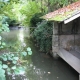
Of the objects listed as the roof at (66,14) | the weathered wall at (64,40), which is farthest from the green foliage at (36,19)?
the roof at (66,14)

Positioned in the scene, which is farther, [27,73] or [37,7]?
[37,7]

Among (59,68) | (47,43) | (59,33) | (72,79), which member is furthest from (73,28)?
(72,79)

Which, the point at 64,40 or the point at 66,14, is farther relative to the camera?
the point at 64,40

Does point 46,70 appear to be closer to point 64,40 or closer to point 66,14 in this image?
point 64,40

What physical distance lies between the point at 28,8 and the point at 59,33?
40.8 feet

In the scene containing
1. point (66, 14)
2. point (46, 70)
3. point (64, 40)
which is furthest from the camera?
point (64, 40)

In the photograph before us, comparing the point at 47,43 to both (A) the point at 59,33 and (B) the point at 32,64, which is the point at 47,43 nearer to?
(A) the point at 59,33

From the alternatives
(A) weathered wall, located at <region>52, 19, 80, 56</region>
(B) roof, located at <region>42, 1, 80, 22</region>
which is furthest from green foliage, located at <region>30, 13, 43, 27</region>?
(B) roof, located at <region>42, 1, 80, 22</region>

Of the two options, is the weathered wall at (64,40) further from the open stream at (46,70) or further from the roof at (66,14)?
the roof at (66,14)

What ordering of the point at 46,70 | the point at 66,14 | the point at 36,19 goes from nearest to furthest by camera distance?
the point at 66,14 < the point at 46,70 < the point at 36,19

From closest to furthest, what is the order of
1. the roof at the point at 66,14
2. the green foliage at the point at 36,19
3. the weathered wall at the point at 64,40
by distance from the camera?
the roof at the point at 66,14
the weathered wall at the point at 64,40
the green foliage at the point at 36,19

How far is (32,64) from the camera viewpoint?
1153cm

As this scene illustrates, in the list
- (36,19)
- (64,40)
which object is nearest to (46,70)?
(64,40)

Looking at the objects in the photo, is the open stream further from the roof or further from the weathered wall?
the roof
